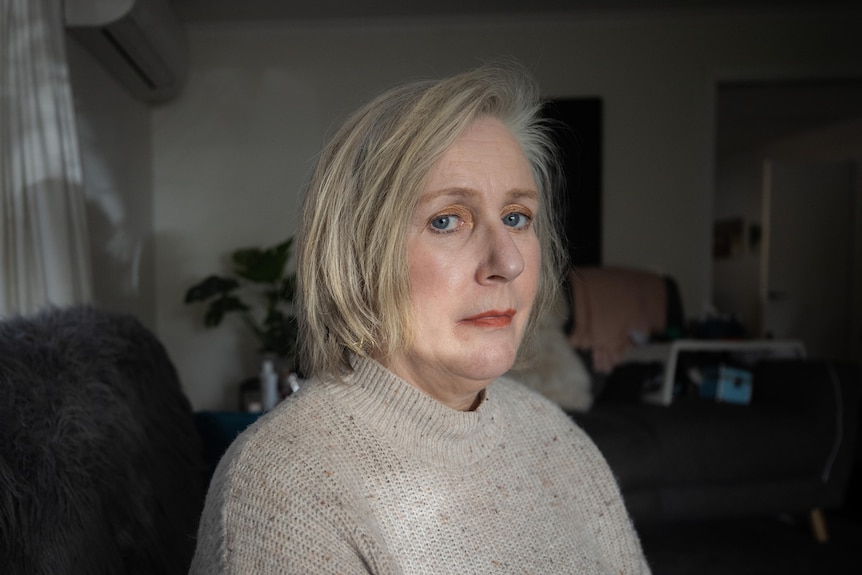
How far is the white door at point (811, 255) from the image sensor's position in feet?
20.5

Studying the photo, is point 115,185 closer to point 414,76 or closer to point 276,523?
point 414,76

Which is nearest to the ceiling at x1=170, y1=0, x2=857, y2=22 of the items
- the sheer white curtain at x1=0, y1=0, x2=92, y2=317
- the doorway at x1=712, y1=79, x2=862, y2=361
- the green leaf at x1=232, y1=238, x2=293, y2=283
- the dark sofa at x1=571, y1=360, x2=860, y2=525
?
the doorway at x1=712, y1=79, x2=862, y2=361

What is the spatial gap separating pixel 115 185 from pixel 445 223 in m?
3.44

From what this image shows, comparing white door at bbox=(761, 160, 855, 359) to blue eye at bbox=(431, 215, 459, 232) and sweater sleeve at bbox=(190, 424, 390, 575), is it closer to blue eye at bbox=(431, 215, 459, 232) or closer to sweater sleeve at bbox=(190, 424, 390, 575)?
blue eye at bbox=(431, 215, 459, 232)

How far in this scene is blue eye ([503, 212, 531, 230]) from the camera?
84cm

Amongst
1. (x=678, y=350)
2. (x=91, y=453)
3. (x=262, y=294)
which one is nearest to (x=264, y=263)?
(x=262, y=294)

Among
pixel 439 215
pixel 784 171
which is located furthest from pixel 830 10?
pixel 439 215

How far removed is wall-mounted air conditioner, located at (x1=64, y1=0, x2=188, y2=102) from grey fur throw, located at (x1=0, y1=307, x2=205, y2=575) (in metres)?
2.17

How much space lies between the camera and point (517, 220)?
85 centimetres

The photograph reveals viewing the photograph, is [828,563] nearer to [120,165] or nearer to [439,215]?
[439,215]

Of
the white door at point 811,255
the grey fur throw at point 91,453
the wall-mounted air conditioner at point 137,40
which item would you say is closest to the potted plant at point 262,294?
the wall-mounted air conditioner at point 137,40

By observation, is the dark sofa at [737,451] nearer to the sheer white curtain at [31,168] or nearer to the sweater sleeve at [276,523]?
the sheer white curtain at [31,168]

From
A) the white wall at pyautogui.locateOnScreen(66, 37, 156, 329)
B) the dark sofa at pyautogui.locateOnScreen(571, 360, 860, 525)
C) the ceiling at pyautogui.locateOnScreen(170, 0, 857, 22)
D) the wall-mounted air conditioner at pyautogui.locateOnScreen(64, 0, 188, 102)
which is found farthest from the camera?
the ceiling at pyautogui.locateOnScreen(170, 0, 857, 22)

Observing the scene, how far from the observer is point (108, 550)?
0.85 meters
